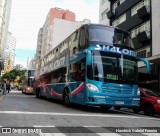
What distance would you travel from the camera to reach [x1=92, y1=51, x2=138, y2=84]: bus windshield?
36.2 feet

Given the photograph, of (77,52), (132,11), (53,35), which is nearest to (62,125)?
(77,52)

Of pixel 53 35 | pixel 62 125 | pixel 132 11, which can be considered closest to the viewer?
pixel 62 125

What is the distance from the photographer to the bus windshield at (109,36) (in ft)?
38.3

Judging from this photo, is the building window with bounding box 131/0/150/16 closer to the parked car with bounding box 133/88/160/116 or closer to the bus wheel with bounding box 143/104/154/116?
the parked car with bounding box 133/88/160/116

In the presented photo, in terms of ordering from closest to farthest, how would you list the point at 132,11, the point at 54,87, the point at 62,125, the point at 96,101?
the point at 62,125, the point at 96,101, the point at 54,87, the point at 132,11

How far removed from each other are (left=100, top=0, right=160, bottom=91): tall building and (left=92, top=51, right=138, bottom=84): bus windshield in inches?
440

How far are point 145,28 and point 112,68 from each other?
741 inches

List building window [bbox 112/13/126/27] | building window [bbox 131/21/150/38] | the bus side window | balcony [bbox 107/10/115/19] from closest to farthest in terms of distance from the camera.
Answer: the bus side window, building window [bbox 131/21/150/38], building window [bbox 112/13/126/27], balcony [bbox 107/10/115/19]

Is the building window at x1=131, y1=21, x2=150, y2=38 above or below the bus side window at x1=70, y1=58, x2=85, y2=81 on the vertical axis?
above

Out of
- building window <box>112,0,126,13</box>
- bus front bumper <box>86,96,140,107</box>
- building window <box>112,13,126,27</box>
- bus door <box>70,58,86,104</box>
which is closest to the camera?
bus front bumper <box>86,96,140,107</box>

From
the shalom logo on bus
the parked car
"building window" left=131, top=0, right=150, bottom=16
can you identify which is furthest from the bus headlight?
"building window" left=131, top=0, right=150, bottom=16

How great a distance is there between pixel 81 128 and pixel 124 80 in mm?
5382

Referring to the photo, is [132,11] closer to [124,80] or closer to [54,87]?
[54,87]

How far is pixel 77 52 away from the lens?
41.6ft
